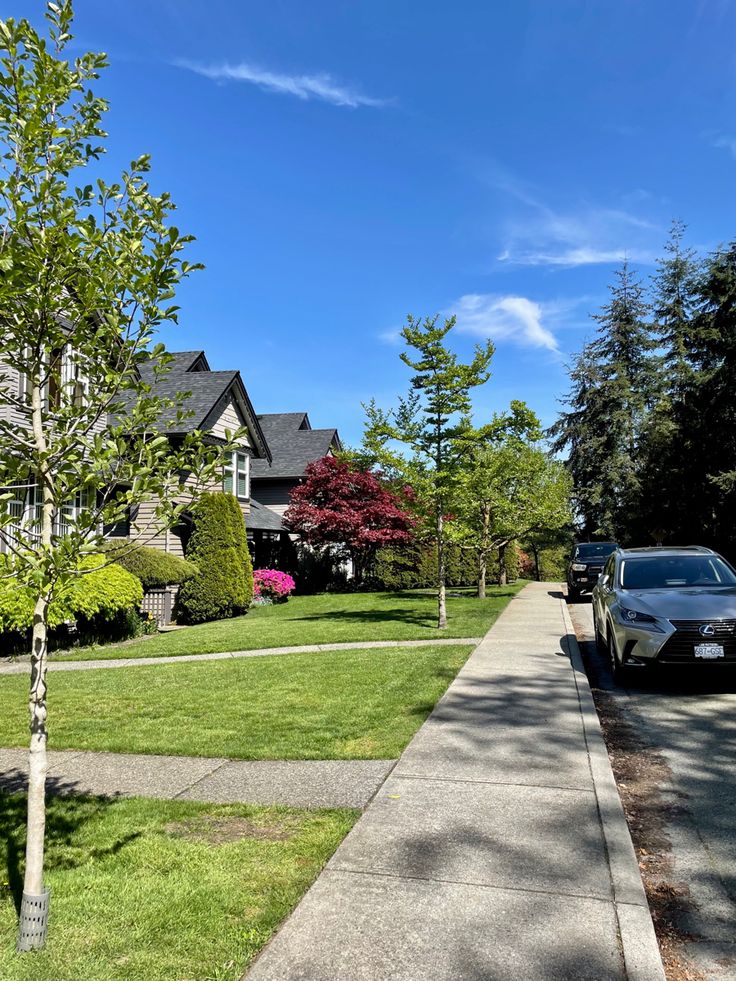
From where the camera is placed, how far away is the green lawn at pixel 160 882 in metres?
2.83

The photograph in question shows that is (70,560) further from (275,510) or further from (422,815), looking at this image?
(275,510)

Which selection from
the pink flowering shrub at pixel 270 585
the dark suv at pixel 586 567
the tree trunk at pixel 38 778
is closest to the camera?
the tree trunk at pixel 38 778

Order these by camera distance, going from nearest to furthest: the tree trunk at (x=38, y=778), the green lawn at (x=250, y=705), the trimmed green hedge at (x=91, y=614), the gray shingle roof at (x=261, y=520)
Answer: the tree trunk at (x=38, y=778) < the green lawn at (x=250, y=705) < the trimmed green hedge at (x=91, y=614) < the gray shingle roof at (x=261, y=520)

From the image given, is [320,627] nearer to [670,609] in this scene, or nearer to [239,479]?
[670,609]

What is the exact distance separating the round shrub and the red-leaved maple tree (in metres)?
7.65

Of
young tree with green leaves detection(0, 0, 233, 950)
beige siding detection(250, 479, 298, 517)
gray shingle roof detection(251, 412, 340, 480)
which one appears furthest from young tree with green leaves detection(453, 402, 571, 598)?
beige siding detection(250, 479, 298, 517)

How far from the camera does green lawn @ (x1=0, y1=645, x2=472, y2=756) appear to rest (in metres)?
6.09

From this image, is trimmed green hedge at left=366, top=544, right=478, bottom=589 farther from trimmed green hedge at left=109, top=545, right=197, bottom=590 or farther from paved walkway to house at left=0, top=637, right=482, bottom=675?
paved walkway to house at left=0, top=637, right=482, bottom=675

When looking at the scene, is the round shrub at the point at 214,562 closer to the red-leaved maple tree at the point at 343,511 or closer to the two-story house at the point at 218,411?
the two-story house at the point at 218,411

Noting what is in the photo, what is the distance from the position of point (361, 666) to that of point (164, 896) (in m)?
6.63

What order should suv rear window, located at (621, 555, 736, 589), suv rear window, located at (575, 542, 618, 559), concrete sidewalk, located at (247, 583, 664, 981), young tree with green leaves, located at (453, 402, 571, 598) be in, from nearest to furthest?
concrete sidewalk, located at (247, 583, 664, 981), suv rear window, located at (621, 555, 736, 589), young tree with green leaves, located at (453, 402, 571, 598), suv rear window, located at (575, 542, 618, 559)

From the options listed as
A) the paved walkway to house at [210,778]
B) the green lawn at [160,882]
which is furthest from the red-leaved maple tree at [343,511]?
the green lawn at [160,882]

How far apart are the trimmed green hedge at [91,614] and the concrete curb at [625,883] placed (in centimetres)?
834

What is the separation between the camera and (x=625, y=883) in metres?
3.47
